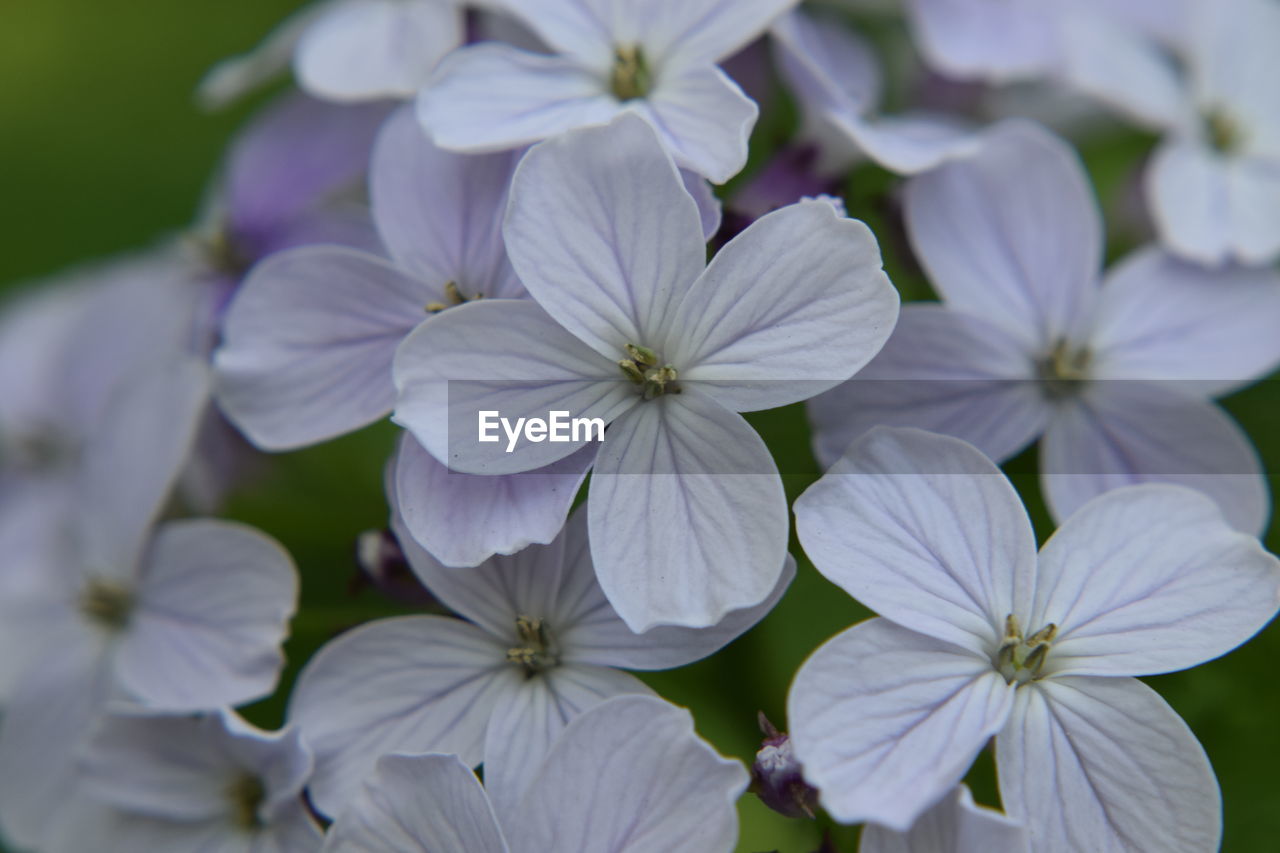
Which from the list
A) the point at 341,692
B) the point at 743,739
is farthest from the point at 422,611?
the point at 743,739

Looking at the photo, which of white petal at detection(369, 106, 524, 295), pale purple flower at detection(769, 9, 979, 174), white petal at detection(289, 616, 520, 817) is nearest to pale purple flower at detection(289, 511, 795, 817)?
white petal at detection(289, 616, 520, 817)

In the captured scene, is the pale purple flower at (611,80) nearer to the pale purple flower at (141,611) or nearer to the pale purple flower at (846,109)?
the pale purple flower at (846,109)

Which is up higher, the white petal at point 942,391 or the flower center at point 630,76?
the flower center at point 630,76

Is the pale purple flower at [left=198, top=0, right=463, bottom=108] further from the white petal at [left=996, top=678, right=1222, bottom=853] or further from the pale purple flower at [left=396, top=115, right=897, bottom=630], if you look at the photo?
the white petal at [left=996, top=678, right=1222, bottom=853]

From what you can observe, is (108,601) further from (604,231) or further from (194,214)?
(194,214)

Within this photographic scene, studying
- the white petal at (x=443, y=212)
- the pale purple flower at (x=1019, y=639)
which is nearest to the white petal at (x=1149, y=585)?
the pale purple flower at (x=1019, y=639)

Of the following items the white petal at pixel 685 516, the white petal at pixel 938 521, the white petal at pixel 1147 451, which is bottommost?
the white petal at pixel 1147 451

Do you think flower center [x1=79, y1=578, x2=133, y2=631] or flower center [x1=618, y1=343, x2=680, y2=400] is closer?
flower center [x1=618, y1=343, x2=680, y2=400]

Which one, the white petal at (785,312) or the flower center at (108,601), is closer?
the white petal at (785,312)
